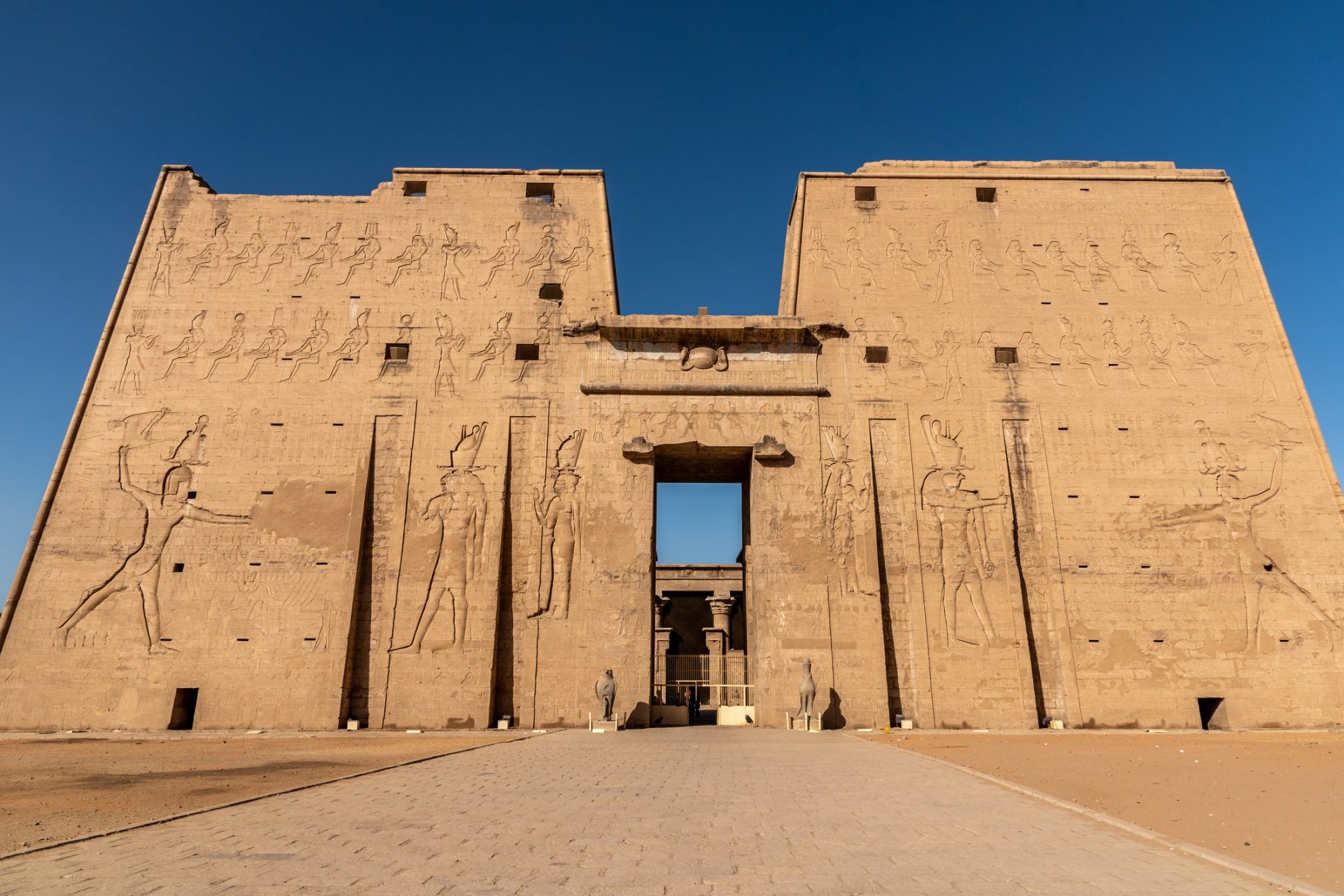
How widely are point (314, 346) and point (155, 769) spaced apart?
10556 mm

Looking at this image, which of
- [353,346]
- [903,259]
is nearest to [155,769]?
[353,346]

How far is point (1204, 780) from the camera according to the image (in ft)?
26.1

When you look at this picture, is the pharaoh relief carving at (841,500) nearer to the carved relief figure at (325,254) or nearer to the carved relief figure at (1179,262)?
the carved relief figure at (1179,262)

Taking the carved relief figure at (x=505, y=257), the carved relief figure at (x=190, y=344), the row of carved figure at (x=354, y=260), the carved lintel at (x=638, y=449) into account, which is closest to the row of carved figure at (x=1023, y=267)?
the carved lintel at (x=638, y=449)

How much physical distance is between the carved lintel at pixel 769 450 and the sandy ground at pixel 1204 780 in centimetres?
582

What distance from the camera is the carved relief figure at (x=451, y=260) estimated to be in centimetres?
1789

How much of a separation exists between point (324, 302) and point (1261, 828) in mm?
18174

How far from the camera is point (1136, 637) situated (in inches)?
619

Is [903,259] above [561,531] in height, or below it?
above

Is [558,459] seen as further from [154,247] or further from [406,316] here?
[154,247]

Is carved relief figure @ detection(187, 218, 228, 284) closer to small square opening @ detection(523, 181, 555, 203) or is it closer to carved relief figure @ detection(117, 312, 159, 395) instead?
carved relief figure @ detection(117, 312, 159, 395)

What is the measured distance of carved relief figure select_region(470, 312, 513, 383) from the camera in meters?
17.2

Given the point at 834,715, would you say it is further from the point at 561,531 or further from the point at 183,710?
the point at 183,710

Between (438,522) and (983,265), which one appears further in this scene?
(983,265)
